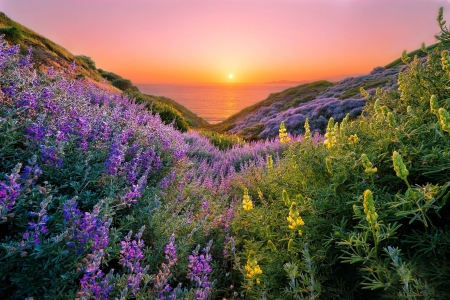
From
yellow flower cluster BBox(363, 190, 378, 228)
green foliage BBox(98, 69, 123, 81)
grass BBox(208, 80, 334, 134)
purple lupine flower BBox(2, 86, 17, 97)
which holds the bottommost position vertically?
grass BBox(208, 80, 334, 134)

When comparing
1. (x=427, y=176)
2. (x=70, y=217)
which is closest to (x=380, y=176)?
(x=427, y=176)

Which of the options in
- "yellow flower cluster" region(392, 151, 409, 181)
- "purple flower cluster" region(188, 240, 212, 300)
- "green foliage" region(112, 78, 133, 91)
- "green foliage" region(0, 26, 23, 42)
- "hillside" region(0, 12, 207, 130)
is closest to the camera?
"yellow flower cluster" region(392, 151, 409, 181)

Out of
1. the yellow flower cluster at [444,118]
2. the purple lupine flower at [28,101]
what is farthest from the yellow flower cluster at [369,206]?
the purple lupine flower at [28,101]

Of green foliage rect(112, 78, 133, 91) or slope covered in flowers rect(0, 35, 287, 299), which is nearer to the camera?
slope covered in flowers rect(0, 35, 287, 299)

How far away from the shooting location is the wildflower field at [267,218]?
188 cm

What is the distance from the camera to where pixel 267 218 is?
120 inches

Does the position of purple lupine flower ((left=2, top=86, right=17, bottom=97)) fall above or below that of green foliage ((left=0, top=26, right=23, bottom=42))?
below

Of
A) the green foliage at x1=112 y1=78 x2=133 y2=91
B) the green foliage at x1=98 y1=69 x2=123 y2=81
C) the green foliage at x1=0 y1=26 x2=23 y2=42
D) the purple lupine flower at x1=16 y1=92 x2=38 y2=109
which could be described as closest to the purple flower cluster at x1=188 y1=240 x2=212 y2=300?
the purple lupine flower at x1=16 y1=92 x2=38 y2=109

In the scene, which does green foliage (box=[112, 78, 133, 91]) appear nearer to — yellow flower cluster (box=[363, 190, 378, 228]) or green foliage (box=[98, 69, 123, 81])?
green foliage (box=[98, 69, 123, 81])

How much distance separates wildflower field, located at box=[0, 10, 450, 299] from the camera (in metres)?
1.88

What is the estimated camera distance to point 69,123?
3605 mm

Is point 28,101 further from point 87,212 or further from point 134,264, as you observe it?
point 134,264

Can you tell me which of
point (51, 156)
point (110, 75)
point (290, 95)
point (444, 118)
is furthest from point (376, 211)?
point (290, 95)

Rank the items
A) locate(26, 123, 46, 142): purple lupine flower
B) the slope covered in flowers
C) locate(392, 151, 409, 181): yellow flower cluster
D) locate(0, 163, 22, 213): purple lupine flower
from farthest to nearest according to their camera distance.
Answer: locate(26, 123, 46, 142): purple lupine flower < the slope covered in flowers < locate(0, 163, 22, 213): purple lupine flower < locate(392, 151, 409, 181): yellow flower cluster
